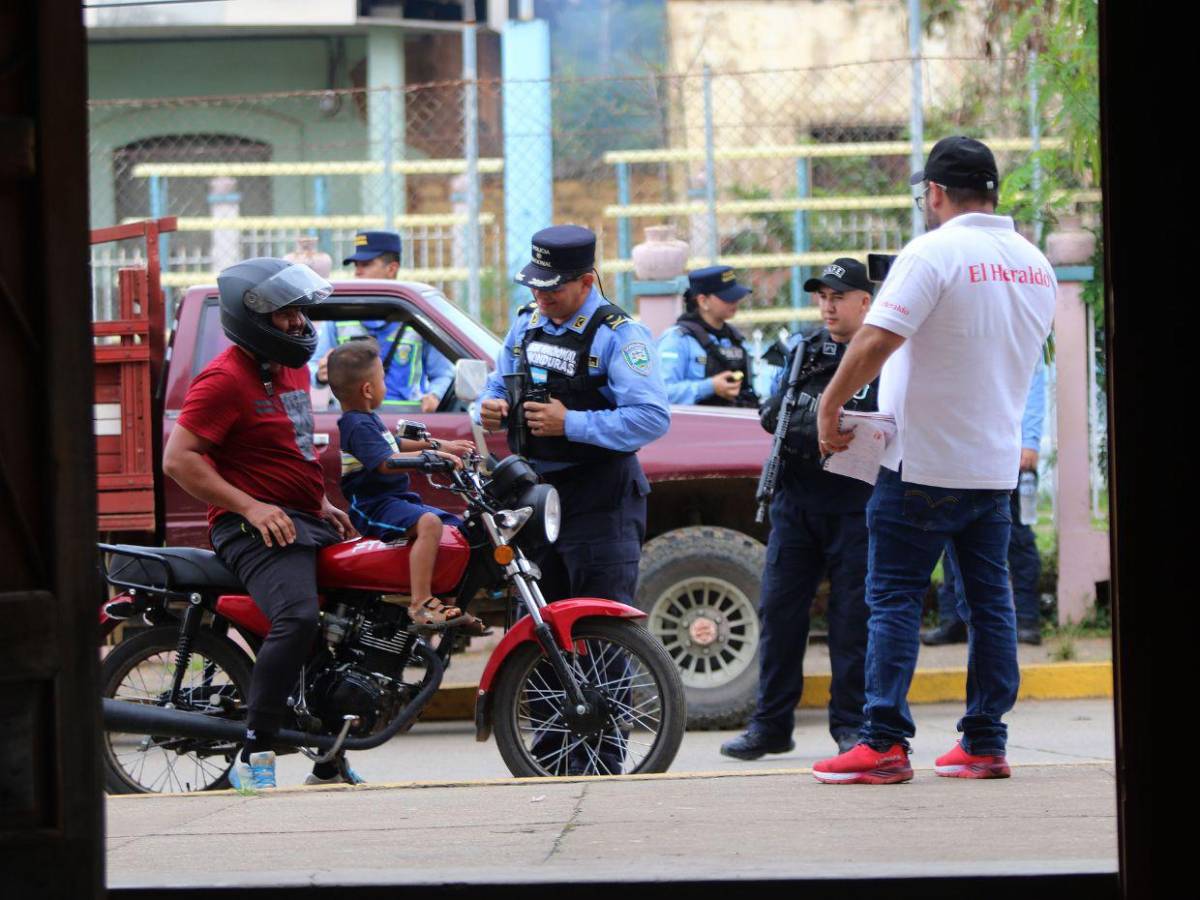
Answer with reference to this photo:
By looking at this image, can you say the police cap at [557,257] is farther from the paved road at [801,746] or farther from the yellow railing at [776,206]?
the yellow railing at [776,206]

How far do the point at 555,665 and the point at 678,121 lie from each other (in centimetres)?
918

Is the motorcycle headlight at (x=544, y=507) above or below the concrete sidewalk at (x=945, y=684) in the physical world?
above

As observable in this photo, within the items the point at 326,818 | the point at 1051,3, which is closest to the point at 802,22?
the point at 1051,3

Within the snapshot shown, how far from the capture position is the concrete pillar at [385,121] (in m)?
11.9

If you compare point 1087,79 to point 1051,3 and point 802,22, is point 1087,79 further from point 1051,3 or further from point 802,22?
point 802,22

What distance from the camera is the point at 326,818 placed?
5449 millimetres

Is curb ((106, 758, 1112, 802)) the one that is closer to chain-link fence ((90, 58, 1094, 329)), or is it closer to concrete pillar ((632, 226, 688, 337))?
concrete pillar ((632, 226, 688, 337))

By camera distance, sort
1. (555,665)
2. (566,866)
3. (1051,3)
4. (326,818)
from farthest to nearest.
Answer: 1. (1051,3)
2. (555,665)
3. (326,818)
4. (566,866)

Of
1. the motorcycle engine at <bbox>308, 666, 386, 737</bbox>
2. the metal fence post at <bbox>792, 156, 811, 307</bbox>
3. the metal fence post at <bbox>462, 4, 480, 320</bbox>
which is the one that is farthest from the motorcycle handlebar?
the metal fence post at <bbox>792, 156, 811, 307</bbox>

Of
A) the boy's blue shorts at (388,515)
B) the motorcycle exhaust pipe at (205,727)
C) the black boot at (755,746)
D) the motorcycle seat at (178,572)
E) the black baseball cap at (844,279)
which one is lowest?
the black boot at (755,746)

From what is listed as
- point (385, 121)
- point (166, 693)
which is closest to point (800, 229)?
point (385, 121)

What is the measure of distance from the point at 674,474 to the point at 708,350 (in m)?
1.09

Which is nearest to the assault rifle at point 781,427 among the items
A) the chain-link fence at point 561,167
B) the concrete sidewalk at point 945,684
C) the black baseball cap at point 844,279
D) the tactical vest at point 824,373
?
the tactical vest at point 824,373

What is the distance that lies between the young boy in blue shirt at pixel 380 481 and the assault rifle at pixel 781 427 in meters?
1.19
